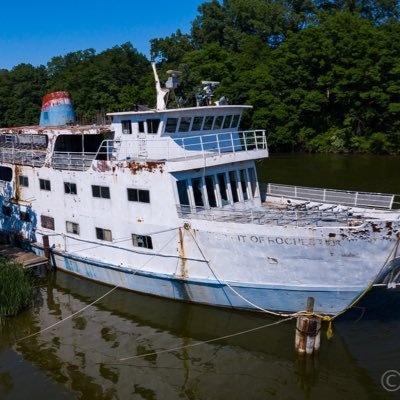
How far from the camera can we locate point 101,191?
58.4 feet

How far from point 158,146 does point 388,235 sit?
834 cm

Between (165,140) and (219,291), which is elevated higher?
(165,140)

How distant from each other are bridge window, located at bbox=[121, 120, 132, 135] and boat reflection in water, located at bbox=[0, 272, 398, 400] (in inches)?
242

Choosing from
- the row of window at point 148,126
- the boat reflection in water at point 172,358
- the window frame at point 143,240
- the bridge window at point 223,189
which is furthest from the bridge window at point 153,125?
the boat reflection in water at point 172,358

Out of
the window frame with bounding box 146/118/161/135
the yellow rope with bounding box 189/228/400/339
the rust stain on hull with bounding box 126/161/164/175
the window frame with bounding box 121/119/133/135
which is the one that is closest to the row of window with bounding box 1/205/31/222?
the window frame with bounding box 121/119/133/135

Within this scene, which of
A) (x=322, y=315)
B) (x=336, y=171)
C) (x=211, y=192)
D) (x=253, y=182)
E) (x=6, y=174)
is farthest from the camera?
(x=336, y=171)

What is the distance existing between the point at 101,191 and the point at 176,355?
672cm

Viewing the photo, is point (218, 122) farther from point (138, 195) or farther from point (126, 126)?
point (138, 195)

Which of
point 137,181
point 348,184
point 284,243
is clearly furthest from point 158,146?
point 348,184

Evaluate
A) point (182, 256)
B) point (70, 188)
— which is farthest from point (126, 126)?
point (182, 256)

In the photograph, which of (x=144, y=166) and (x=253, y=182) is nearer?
(x=144, y=166)

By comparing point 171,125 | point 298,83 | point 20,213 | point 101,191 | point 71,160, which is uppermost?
point 298,83

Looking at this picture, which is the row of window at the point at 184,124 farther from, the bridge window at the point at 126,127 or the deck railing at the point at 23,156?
the deck railing at the point at 23,156

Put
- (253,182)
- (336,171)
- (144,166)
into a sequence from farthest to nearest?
(336,171) < (253,182) < (144,166)
